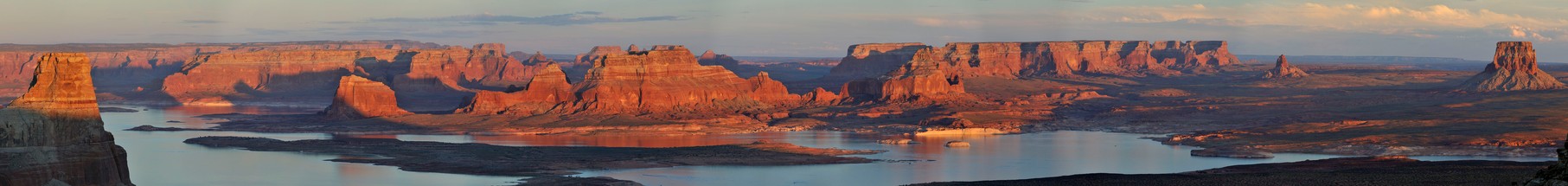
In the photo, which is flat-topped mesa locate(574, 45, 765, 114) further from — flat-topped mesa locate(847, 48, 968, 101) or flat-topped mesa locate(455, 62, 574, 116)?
flat-topped mesa locate(847, 48, 968, 101)

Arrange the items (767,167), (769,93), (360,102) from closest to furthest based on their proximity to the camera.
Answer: (767,167), (360,102), (769,93)

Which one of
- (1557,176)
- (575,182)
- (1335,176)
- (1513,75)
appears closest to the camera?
(1557,176)

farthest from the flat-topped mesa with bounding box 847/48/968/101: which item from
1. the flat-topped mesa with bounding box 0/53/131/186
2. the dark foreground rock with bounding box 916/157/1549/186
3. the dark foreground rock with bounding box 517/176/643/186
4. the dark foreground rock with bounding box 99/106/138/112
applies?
the flat-topped mesa with bounding box 0/53/131/186

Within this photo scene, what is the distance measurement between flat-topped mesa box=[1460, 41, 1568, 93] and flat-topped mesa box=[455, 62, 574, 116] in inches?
2738

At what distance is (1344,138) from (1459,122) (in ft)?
43.0

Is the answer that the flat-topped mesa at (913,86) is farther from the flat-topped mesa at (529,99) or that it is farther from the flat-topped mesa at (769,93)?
the flat-topped mesa at (529,99)

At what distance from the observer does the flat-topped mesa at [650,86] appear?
446ft

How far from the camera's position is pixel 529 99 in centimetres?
13725

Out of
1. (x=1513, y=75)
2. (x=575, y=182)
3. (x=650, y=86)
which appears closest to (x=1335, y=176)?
(x=575, y=182)

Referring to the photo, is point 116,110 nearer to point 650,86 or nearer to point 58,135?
point 650,86

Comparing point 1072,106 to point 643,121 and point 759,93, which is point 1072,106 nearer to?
point 759,93

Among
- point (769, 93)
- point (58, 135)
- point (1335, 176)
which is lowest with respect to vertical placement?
point (769, 93)

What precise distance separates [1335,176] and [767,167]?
93.8ft

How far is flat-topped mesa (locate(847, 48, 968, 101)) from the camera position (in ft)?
506
